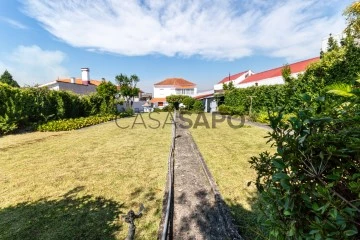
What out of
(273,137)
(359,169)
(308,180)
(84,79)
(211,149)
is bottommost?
(211,149)

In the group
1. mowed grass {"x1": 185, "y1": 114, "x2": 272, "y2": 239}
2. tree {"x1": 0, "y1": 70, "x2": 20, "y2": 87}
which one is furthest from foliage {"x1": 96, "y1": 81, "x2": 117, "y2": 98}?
tree {"x1": 0, "y1": 70, "x2": 20, "y2": 87}

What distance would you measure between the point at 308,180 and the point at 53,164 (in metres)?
8.73

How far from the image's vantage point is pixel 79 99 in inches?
982

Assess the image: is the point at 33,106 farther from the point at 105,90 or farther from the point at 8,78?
the point at 8,78

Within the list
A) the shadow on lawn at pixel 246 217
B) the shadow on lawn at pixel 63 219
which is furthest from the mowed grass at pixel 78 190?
the shadow on lawn at pixel 246 217

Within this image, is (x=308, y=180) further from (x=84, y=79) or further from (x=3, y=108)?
(x=84, y=79)

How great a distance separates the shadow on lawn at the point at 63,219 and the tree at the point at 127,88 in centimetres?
3930

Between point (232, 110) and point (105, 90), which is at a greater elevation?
point (105, 90)

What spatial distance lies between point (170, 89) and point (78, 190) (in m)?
67.2

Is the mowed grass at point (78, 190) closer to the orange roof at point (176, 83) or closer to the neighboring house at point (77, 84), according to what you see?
the neighboring house at point (77, 84)

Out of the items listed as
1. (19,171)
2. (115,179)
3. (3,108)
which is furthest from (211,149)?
(3,108)

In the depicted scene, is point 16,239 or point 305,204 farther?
point 16,239

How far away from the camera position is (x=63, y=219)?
15.1ft

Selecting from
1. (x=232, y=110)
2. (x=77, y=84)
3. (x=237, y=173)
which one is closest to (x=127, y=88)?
(x=77, y=84)
